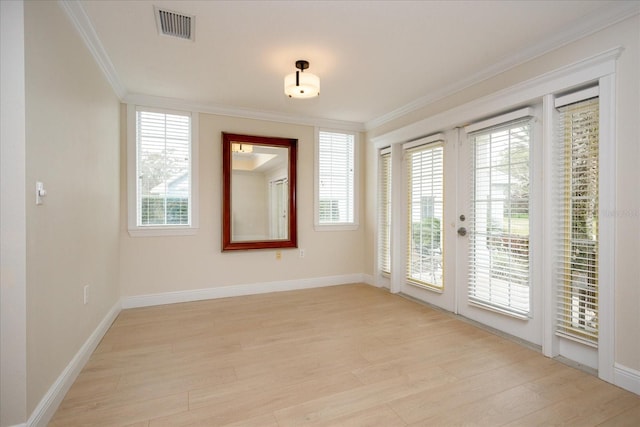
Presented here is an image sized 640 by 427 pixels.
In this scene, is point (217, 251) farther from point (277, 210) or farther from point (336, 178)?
point (336, 178)

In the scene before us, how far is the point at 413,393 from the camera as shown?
6.57 ft

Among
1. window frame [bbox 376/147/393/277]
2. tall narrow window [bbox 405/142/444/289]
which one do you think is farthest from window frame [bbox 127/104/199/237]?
tall narrow window [bbox 405/142/444/289]

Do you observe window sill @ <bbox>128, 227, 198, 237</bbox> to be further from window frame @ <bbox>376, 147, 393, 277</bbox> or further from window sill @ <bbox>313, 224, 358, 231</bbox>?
window frame @ <bbox>376, 147, 393, 277</bbox>

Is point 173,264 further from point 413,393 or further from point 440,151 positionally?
point 440,151

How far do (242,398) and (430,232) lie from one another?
107 inches

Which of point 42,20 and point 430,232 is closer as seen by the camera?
point 42,20

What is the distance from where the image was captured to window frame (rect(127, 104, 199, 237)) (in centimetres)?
368

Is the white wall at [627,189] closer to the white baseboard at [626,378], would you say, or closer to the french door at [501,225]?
the white baseboard at [626,378]

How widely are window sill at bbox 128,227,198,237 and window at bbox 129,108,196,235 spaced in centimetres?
1

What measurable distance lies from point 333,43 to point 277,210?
2.38 m

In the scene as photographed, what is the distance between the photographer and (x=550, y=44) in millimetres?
2486

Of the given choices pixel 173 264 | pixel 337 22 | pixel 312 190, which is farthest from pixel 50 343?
pixel 312 190

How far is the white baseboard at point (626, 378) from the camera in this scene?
6.54ft

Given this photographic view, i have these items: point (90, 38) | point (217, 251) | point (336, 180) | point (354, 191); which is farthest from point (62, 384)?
point (354, 191)
